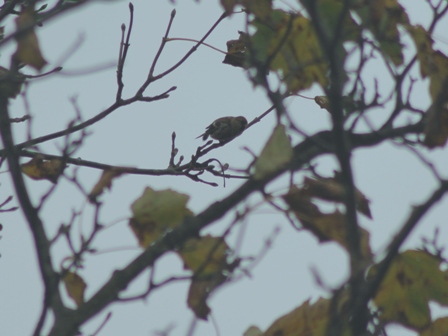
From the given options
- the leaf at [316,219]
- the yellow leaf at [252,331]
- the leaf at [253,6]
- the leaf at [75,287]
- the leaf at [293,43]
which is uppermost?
the leaf at [253,6]

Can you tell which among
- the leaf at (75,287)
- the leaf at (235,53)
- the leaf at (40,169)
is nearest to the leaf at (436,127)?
the leaf at (75,287)

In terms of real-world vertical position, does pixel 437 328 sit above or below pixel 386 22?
below

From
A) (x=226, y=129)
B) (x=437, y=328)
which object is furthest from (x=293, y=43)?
(x=226, y=129)

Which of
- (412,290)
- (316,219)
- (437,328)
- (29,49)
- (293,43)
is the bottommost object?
(437,328)

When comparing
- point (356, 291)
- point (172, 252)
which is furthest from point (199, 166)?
point (356, 291)

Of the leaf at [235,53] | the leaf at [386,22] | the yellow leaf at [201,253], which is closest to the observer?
the leaf at [386,22]

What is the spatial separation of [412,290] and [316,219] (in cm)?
39

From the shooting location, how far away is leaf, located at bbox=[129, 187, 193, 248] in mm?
2729

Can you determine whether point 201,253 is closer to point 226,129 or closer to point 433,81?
point 433,81

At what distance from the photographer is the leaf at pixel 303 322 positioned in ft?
7.85

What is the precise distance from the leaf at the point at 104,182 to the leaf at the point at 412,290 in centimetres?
93

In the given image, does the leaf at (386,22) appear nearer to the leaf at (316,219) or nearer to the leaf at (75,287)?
the leaf at (316,219)

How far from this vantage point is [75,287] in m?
2.75

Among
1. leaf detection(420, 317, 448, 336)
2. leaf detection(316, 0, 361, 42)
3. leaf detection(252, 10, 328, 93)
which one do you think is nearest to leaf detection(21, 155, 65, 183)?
leaf detection(252, 10, 328, 93)
